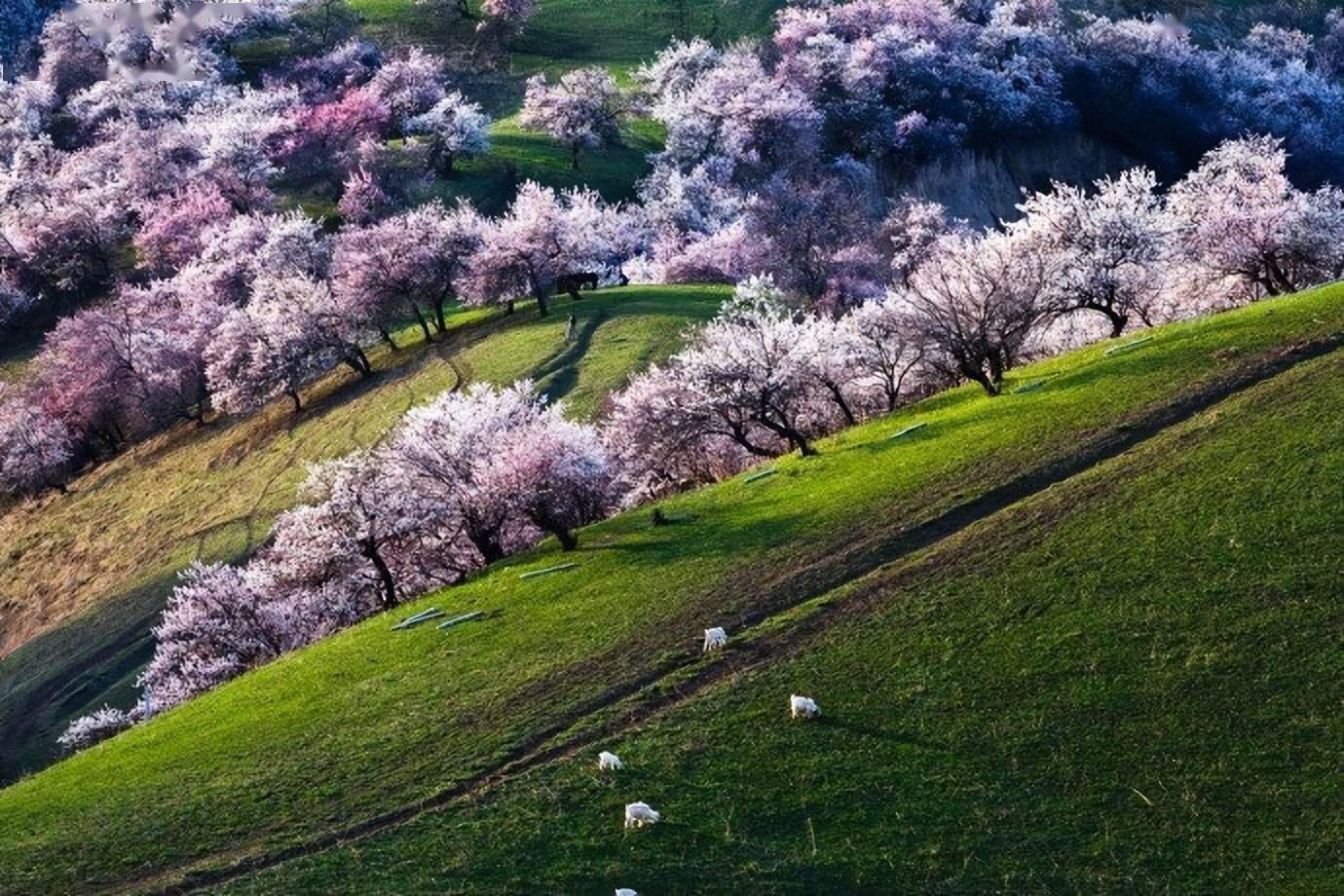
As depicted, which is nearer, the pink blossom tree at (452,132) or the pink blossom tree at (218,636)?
the pink blossom tree at (218,636)

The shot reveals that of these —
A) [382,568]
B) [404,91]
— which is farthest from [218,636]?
[404,91]

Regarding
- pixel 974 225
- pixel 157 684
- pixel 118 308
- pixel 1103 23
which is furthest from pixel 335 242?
pixel 1103 23

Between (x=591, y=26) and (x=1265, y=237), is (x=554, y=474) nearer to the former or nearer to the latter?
(x=1265, y=237)

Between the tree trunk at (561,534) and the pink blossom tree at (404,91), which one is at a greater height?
the pink blossom tree at (404,91)

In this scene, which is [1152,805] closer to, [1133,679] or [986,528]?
[1133,679]

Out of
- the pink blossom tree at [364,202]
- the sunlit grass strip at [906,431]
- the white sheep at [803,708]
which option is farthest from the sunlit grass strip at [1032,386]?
the pink blossom tree at [364,202]

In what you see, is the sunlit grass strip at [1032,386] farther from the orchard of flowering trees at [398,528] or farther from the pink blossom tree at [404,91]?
the pink blossom tree at [404,91]

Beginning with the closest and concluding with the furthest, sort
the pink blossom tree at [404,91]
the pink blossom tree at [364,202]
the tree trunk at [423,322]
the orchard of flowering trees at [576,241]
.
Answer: the orchard of flowering trees at [576,241] → the tree trunk at [423,322] → the pink blossom tree at [364,202] → the pink blossom tree at [404,91]
